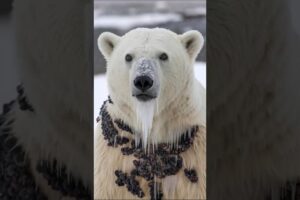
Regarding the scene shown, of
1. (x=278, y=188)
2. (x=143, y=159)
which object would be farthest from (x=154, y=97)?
(x=278, y=188)

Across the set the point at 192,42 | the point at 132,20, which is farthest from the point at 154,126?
the point at 132,20

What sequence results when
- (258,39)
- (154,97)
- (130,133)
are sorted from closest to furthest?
1. (258,39)
2. (154,97)
3. (130,133)

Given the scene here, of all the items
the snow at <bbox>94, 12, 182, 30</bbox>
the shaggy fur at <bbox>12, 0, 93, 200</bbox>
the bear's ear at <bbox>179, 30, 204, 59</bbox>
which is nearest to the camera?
the shaggy fur at <bbox>12, 0, 93, 200</bbox>

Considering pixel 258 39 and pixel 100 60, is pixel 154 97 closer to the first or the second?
pixel 100 60

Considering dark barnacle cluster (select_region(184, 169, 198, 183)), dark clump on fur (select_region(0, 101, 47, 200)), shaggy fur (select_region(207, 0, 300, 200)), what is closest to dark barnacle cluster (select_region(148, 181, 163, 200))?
dark barnacle cluster (select_region(184, 169, 198, 183))

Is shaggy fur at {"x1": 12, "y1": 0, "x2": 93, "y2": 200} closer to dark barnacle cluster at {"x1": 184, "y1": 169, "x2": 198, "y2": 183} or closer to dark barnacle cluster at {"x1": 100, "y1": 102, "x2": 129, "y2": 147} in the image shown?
dark barnacle cluster at {"x1": 100, "y1": 102, "x2": 129, "y2": 147}

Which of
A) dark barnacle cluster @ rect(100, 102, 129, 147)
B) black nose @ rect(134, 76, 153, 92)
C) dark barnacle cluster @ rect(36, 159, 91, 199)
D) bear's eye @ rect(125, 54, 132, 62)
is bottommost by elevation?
dark barnacle cluster @ rect(36, 159, 91, 199)

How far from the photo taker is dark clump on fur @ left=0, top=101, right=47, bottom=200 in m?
1.35

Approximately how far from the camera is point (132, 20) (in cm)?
170

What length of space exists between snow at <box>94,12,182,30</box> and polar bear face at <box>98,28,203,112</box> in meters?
0.10

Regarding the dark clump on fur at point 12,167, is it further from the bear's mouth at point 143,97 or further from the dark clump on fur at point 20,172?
the bear's mouth at point 143,97

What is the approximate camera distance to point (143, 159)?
61.7 inches

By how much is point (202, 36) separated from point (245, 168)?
1.59 ft

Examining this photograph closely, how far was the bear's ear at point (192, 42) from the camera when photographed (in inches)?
60.2
